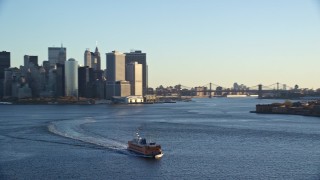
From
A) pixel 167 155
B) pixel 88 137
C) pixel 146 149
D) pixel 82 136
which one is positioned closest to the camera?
pixel 146 149

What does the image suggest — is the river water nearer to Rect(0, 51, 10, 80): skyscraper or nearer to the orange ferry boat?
the orange ferry boat

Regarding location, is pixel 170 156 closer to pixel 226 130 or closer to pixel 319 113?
pixel 226 130

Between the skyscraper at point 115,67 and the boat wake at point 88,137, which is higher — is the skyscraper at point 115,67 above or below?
above

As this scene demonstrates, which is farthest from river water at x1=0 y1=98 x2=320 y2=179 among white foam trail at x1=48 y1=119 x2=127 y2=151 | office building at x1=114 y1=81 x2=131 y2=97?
office building at x1=114 y1=81 x2=131 y2=97

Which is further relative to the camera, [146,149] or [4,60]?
[4,60]

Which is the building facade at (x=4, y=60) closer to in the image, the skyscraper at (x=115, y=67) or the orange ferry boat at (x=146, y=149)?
the skyscraper at (x=115, y=67)

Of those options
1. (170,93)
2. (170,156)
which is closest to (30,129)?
(170,156)

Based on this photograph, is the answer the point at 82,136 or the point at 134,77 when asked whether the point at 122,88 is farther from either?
the point at 82,136

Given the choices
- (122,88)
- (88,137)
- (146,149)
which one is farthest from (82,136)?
(122,88)

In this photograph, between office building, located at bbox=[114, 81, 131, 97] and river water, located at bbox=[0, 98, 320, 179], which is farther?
office building, located at bbox=[114, 81, 131, 97]

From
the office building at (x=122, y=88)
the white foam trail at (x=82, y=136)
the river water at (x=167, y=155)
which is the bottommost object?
the river water at (x=167, y=155)

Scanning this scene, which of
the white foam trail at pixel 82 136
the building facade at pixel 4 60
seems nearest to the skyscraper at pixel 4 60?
the building facade at pixel 4 60
